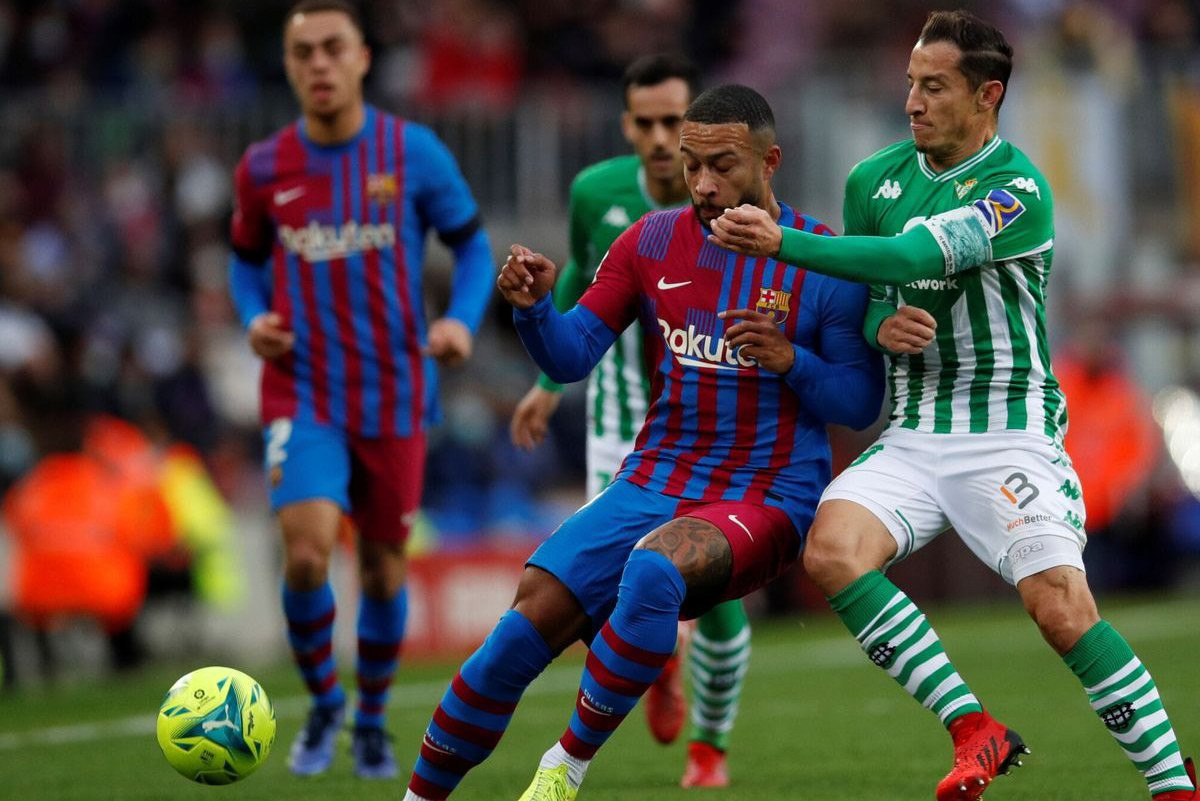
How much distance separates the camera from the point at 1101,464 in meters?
17.1

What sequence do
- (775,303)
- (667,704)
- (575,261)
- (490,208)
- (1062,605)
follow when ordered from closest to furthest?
(1062,605) < (775,303) < (667,704) < (575,261) < (490,208)

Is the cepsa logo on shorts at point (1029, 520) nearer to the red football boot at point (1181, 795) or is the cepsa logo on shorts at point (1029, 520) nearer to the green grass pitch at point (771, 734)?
the red football boot at point (1181, 795)

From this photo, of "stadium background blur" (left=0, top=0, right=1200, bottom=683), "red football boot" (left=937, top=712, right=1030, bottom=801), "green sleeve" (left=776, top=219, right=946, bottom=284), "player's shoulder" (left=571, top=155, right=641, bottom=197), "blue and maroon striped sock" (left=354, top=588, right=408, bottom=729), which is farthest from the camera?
"stadium background blur" (left=0, top=0, right=1200, bottom=683)

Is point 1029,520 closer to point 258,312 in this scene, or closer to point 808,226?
point 808,226

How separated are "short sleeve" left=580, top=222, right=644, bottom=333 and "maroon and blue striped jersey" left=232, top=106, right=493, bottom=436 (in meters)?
1.86

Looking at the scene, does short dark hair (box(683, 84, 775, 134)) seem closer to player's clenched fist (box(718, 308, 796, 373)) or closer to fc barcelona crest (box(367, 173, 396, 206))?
player's clenched fist (box(718, 308, 796, 373))

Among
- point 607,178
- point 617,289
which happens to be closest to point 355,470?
point 607,178

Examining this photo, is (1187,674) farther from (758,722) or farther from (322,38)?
(322,38)

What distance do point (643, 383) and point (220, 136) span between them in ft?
32.9

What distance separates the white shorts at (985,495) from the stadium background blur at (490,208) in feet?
29.8

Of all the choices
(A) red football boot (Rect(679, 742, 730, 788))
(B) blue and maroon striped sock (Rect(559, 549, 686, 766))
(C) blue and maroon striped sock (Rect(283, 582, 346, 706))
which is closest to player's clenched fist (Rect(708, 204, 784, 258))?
(B) blue and maroon striped sock (Rect(559, 549, 686, 766))

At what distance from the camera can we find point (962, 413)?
6457 millimetres

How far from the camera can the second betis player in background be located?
313 inches

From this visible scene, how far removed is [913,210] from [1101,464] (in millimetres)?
11148
